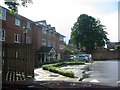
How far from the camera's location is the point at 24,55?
9.95 metres

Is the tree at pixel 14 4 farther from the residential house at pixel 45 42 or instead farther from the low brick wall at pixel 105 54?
the low brick wall at pixel 105 54

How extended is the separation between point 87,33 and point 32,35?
26.1m

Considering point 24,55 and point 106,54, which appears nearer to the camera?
point 24,55

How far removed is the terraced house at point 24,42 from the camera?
9.70m

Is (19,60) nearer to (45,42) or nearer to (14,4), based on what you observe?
(14,4)

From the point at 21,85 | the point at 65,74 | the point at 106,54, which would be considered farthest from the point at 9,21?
the point at 106,54

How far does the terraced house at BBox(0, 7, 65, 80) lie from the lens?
9.70 meters

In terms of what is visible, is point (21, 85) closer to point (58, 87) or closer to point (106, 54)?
point (58, 87)

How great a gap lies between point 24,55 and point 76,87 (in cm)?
623

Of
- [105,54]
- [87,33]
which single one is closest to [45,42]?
[87,33]

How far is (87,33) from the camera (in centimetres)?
6600

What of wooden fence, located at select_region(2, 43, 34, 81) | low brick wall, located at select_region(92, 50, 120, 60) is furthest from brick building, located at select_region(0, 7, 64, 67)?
low brick wall, located at select_region(92, 50, 120, 60)

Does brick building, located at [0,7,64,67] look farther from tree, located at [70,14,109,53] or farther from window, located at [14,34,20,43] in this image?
tree, located at [70,14,109,53]

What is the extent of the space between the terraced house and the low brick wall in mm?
12397
